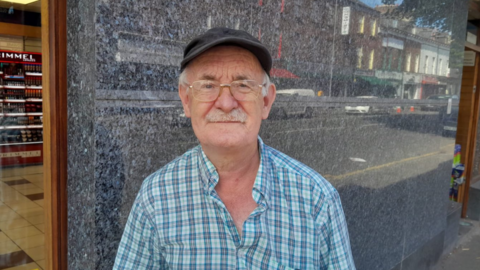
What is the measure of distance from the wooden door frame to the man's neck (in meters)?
0.75

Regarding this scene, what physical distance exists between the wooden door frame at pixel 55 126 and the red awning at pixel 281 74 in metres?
1.43

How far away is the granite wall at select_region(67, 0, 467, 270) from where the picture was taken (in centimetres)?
195

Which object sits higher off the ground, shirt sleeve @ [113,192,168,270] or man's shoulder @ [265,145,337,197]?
man's shoulder @ [265,145,337,197]

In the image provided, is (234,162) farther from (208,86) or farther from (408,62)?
(408,62)

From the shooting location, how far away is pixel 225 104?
1.51 metres

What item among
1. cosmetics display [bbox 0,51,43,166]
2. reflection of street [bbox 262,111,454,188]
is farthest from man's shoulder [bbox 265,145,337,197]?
cosmetics display [bbox 0,51,43,166]

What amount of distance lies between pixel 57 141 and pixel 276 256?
1124 mm

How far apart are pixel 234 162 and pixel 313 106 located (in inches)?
71.5

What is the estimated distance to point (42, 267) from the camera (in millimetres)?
2264

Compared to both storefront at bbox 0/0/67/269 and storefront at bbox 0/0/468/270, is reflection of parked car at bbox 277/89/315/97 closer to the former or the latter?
storefront at bbox 0/0/468/270

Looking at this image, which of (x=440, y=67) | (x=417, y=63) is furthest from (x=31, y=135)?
(x=440, y=67)

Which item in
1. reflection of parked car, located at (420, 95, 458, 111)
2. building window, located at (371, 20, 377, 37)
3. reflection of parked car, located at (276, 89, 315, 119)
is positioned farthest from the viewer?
reflection of parked car, located at (420, 95, 458, 111)

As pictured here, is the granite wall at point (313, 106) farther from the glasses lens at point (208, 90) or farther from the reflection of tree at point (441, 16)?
the glasses lens at point (208, 90)

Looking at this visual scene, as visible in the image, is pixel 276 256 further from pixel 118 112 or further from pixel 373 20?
pixel 373 20
